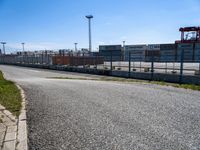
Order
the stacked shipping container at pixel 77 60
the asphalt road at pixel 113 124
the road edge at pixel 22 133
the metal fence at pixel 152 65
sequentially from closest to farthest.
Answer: the road edge at pixel 22 133 < the asphalt road at pixel 113 124 < the metal fence at pixel 152 65 < the stacked shipping container at pixel 77 60

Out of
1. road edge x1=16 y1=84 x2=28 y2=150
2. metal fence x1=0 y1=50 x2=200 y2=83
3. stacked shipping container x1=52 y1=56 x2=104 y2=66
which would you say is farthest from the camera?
stacked shipping container x1=52 y1=56 x2=104 y2=66

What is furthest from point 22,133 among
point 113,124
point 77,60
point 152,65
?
point 77,60

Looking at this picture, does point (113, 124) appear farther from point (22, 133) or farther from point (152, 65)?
point (152, 65)

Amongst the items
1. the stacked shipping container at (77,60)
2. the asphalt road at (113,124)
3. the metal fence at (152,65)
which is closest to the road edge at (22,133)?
the asphalt road at (113,124)

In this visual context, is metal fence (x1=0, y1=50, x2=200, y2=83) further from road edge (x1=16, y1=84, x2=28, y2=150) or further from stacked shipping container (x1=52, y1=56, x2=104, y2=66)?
road edge (x1=16, y1=84, x2=28, y2=150)

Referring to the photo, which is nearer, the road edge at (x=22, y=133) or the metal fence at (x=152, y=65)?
the road edge at (x=22, y=133)

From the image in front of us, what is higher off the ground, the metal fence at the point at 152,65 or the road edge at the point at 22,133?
the metal fence at the point at 152,65

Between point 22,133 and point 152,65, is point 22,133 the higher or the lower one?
the lower one

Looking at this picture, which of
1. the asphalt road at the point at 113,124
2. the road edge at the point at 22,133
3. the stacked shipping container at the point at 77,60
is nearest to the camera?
the road edge at the point at 22,133

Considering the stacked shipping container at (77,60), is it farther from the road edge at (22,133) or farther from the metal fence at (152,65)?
the road edge at (22,133)

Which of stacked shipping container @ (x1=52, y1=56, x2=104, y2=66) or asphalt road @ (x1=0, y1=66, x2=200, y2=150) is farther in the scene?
stacked shipping container @ (x1=52, y1=56, x2=104, y2=66)

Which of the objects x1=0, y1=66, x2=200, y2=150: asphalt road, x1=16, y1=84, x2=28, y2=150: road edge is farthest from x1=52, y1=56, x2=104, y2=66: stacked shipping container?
x1=16, y1=84, x2=28, y2=150: road edge

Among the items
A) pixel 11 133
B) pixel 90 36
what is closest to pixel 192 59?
pixel 11 133

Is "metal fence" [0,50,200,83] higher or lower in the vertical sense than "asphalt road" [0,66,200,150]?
higher
